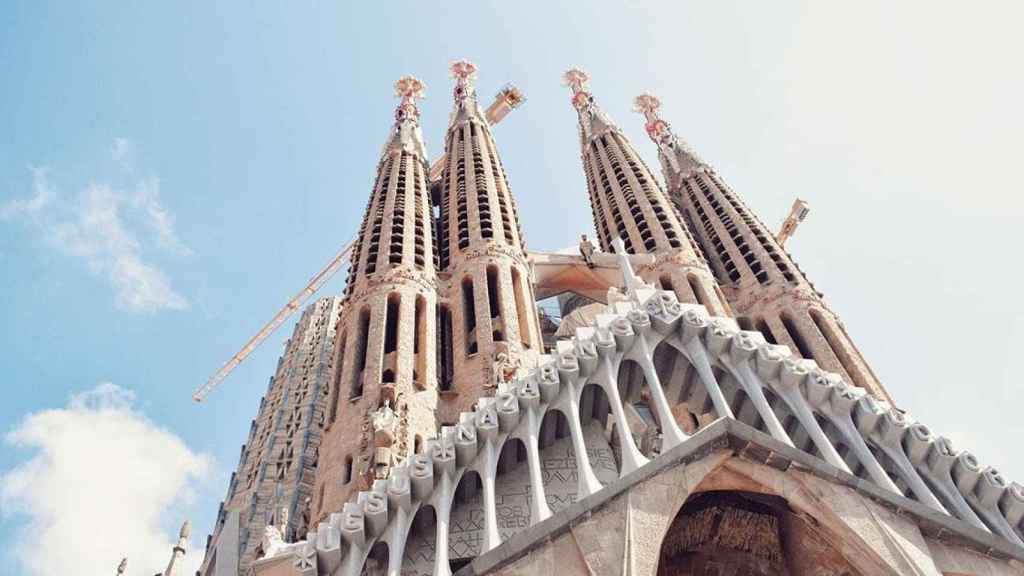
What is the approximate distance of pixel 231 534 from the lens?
19.0m

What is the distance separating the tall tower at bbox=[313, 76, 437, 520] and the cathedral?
6 centimetres

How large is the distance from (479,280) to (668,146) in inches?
577

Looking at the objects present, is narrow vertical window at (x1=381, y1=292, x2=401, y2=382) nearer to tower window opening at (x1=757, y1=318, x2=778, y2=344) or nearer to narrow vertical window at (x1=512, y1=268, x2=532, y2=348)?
narrow vertical window at (x1=512, y1=268, x2=532, y2=348)

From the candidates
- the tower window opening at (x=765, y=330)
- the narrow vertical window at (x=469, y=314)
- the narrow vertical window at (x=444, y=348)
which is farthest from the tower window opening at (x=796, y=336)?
the narrow vertical window at (x=444, y=348)

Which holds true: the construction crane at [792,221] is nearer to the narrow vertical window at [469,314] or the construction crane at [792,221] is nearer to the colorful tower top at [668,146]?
the colorful tower top at [668,146]

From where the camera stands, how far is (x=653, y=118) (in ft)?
121

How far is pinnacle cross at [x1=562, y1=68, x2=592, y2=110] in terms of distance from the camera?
37.7 metres

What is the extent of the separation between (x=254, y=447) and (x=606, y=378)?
14172 millimetres

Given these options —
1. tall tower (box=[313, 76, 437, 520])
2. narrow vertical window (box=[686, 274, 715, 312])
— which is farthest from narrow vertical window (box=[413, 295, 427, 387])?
narrow vertical window (box=[686, 274, 715, 312])

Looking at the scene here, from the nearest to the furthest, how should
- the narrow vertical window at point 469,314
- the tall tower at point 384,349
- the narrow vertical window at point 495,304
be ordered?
the tall tower at point 384,349
the narrow vertical window at point 469,314
the narrow vertical window at point 495,304

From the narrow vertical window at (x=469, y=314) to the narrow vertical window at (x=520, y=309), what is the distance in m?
0.94

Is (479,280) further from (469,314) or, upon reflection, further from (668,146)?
(668,146)

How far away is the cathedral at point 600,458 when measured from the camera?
10875 millimetres

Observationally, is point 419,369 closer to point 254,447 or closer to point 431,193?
point 254,447
